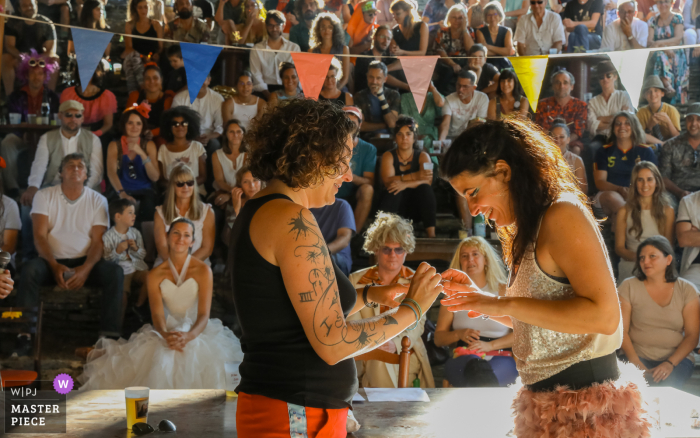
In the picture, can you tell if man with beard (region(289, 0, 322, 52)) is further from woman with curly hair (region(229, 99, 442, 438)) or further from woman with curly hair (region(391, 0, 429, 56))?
woman with curly hair (region(229, 99, 442, 438))

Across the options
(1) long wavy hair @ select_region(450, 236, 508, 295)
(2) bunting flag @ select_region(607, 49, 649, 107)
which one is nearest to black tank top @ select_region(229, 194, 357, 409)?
(1) long wavy hair @ select_region(450, 236, 508, 295)

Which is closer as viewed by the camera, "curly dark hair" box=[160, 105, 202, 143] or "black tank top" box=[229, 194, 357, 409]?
"black tank top" box=[229, 194, 357, 409]

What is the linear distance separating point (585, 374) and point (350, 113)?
298 centimetres

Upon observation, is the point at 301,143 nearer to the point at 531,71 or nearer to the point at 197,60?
the point at 197,60

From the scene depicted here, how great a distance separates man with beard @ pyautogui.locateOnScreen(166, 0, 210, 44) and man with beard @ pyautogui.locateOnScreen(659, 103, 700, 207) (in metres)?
4.13

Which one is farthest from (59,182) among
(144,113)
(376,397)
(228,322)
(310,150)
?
(310,150)

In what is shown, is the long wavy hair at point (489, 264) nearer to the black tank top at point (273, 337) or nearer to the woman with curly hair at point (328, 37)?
the woman with curly hair at point (328, 37)

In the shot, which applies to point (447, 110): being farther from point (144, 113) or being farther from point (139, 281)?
point (139, 281)

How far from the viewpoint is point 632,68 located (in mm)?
4535

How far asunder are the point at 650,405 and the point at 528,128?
2.31ft

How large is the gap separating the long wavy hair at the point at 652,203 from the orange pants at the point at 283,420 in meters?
4.04

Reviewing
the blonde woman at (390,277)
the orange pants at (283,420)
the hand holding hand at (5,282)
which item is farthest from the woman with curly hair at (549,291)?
the blonde woman at (390,277)

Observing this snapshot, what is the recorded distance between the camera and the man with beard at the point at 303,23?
20.0ft

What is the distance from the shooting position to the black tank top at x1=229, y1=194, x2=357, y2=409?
1284mm
